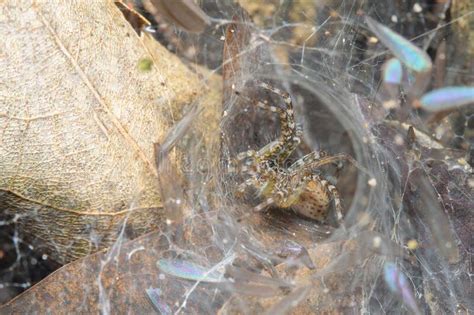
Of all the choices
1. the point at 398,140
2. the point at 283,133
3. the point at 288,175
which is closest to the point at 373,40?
the point at 398,140

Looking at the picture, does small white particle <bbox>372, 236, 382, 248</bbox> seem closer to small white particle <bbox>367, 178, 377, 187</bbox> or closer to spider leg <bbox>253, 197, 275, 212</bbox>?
small white particle <bbox>367, 178, 377, 187</bbox>

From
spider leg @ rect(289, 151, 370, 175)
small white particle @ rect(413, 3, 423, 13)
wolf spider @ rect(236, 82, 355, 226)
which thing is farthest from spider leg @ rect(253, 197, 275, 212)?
small white particle @ rect(413, 3, 423, 13)

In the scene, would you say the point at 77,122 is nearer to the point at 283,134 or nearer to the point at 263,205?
the point at 263,205

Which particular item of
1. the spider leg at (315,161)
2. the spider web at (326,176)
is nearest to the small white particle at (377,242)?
the spider web at (326,176)

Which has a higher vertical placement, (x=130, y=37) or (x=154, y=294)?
(x=130, y=37)

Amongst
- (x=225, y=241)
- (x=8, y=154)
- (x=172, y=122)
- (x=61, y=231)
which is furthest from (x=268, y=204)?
(x=8, y=154)

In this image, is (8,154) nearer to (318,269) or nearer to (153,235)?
(153,235)

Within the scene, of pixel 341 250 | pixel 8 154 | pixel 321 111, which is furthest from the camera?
pixel 321 111
